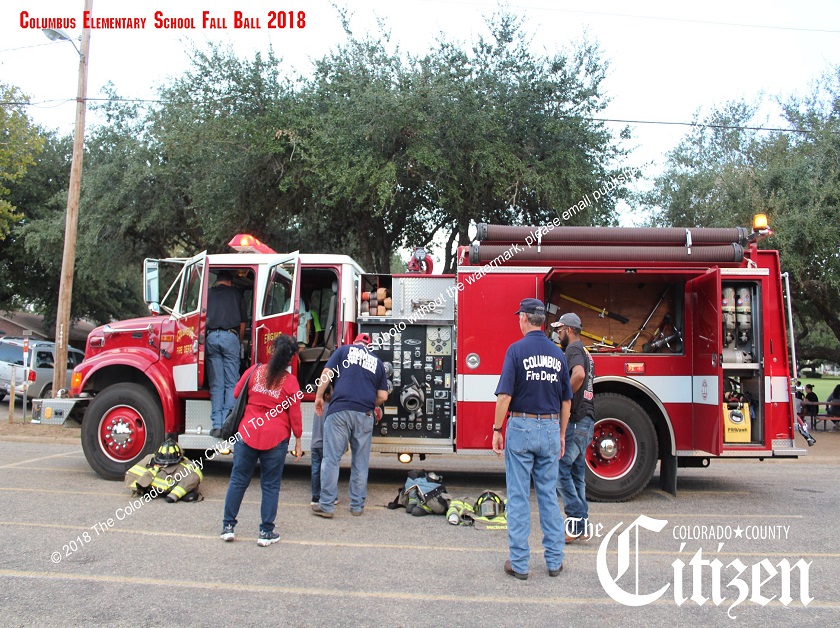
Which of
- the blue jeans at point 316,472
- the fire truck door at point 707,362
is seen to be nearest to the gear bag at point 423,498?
the blue jeans at point 316,472

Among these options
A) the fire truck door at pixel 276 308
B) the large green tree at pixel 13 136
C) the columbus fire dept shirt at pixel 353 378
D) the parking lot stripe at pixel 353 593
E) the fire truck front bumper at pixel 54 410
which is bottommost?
the parking lot stripe at pixel 353 593

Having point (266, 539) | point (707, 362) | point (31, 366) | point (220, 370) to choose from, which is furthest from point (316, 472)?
point (31, 366)

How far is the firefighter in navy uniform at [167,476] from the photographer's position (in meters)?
7.33

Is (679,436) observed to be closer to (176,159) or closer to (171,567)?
(171,567)

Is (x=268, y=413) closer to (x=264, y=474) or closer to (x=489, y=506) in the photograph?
(x=264, y=474)

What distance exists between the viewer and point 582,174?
1395 centimetres

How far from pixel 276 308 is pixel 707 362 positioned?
4960mm

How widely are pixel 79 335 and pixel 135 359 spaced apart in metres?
31.1

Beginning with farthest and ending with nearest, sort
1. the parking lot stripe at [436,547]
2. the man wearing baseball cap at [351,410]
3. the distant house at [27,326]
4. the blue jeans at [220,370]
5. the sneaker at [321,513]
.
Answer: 1. the distant house at [27,326]
2. the blue jeans at [220,370]
3. the man wearing baseball cap at [351,410]
4. the sneaker at [321,513]
5. the parking lot stripe at [436,547]

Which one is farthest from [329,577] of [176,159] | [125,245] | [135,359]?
[125,245]

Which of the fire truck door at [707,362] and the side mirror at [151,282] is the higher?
the side mirror at [151,282]

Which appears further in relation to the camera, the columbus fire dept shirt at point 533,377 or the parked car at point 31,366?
the parked car at point 31,366

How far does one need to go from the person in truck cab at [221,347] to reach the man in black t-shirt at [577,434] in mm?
4069

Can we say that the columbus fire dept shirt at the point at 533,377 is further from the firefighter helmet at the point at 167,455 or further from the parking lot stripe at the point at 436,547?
the firefighter helmet at the point at 167,455
